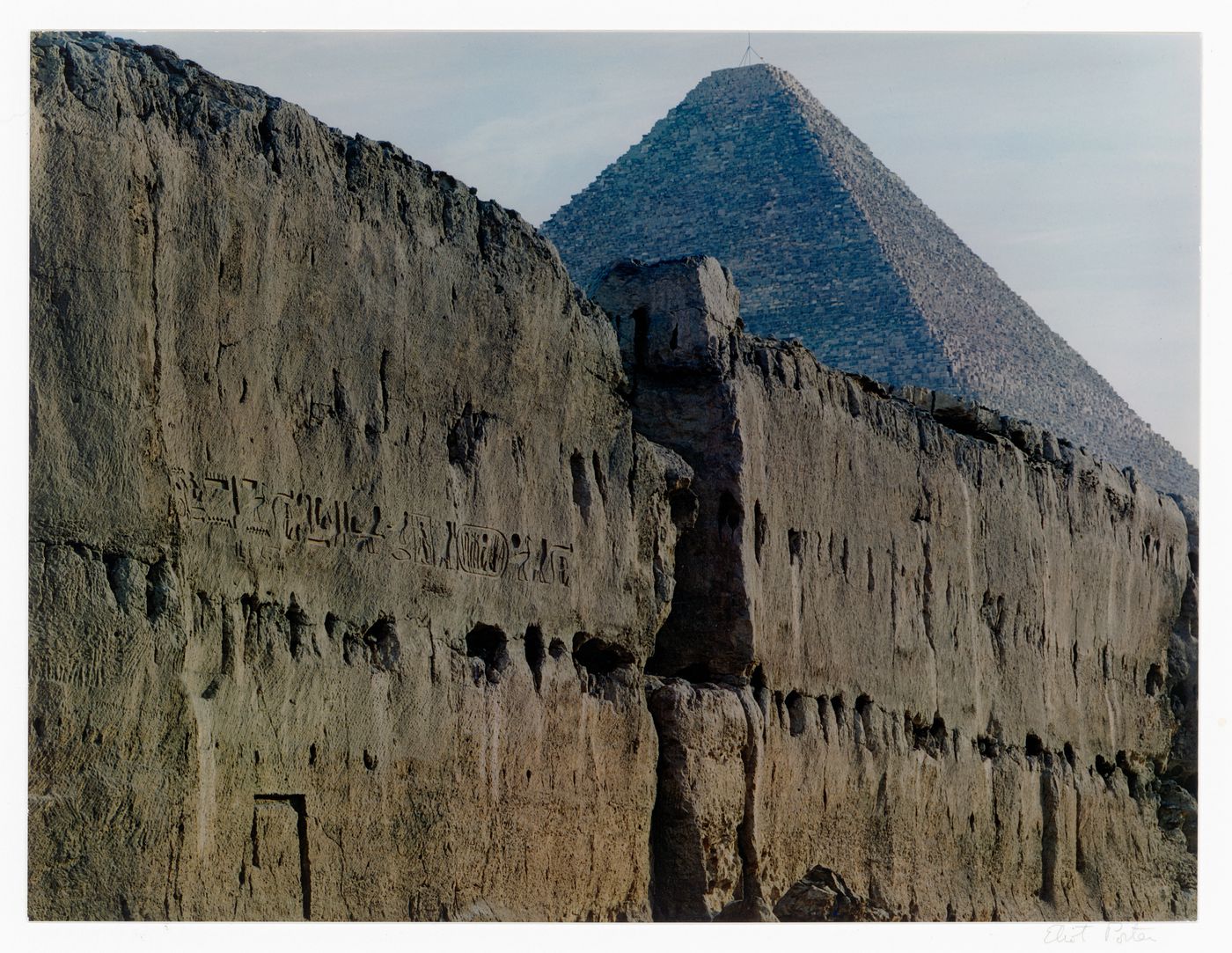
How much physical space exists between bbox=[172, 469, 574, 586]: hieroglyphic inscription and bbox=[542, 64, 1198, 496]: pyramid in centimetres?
7191

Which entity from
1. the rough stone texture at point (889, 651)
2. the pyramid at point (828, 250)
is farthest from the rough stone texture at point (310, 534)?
the pyramid at point (828, 250)

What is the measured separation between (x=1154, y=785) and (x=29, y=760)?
6.97 m

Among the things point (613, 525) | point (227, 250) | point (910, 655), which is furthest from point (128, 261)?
point (910, 655)

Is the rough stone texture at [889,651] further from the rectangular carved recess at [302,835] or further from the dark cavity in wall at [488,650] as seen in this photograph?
the rectangular carved recess at [302,835]

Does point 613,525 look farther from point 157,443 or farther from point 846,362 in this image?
point 846,362

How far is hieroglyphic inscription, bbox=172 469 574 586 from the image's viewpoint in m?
5.02

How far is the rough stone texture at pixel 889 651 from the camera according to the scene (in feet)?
23.2

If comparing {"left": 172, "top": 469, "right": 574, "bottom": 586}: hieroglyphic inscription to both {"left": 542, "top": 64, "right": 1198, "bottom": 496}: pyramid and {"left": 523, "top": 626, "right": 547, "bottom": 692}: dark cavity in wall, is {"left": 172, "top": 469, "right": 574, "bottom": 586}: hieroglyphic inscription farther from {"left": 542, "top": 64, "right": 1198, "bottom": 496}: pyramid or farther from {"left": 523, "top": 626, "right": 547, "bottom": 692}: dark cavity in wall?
{"left": 542, "top": 64, "right": 1198, "bottom": 496}: pyramid

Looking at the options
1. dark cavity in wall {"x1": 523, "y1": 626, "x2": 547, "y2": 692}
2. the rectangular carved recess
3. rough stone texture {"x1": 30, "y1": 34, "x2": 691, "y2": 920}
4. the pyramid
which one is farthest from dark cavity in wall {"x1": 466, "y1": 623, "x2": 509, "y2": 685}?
the pyramid

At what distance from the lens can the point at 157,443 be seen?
483 centimetres

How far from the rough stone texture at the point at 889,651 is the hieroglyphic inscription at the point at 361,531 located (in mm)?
837

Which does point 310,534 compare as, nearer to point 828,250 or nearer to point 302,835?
point 302,835

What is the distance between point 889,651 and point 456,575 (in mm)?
2603

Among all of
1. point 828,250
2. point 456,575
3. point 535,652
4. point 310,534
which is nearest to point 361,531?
point 310,534
